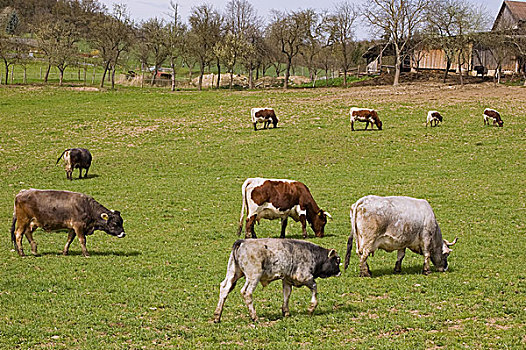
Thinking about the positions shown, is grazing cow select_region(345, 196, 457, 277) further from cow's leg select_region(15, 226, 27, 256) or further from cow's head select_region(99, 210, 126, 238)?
cow's leg select_region(15, 226, 27, 256)

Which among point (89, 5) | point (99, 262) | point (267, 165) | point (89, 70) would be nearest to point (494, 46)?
point (267, 165)

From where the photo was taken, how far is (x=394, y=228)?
12.7 metres

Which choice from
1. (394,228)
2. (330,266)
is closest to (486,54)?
(394,228)

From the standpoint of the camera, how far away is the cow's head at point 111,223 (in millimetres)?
15734

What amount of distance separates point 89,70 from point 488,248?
314ft

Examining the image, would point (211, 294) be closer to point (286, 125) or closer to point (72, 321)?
point (72, 321)

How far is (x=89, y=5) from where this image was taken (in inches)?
6068

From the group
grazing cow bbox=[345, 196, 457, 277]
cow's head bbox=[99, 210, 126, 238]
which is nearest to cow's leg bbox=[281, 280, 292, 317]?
grazing cow bbox=[345, 196, 457, 277]

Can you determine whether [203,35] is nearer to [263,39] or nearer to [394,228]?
[263,39]

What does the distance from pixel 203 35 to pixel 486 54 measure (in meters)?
37.3

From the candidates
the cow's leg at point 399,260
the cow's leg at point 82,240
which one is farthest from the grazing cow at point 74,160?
the cow's leg at point 399,260

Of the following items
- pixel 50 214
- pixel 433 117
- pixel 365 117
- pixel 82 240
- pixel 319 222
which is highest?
pixel 433 117

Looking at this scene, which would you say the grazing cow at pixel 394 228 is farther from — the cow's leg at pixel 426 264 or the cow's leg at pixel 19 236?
the cow's leg at pixel 19 236

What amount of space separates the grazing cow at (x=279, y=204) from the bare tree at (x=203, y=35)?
59677 millimetres
